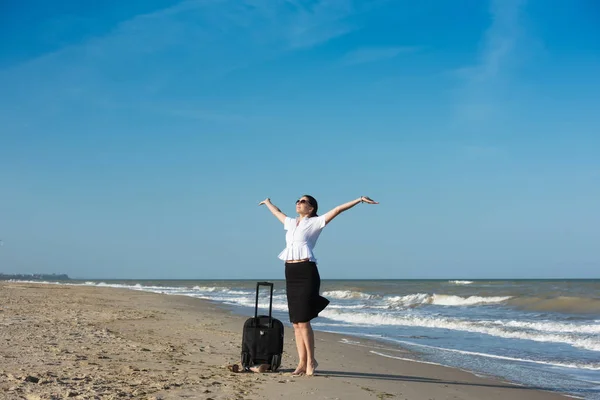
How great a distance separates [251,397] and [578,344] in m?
8.75

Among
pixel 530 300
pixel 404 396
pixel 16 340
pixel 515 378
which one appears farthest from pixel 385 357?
pixel 530 300

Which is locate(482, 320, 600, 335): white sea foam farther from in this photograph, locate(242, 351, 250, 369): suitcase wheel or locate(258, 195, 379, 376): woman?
locate(242, 351, 250, 369): suitcase wheel

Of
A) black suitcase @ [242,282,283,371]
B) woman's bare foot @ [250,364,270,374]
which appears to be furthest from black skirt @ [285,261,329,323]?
woman's bare foot @ [250,364,270,374]

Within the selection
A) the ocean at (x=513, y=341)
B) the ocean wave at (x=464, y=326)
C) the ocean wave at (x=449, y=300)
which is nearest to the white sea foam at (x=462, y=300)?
the ocean wave at (x=449, y=300)

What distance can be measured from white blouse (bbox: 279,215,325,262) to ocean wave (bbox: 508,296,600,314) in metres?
16.3

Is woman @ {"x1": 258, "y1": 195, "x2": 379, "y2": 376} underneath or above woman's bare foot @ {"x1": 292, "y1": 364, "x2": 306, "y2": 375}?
above

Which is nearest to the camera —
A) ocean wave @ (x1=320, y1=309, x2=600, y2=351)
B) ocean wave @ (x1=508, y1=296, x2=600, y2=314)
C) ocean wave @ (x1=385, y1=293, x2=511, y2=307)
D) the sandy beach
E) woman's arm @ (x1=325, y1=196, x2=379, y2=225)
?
the sandy beach

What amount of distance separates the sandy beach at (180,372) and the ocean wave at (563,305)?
12.8 meters

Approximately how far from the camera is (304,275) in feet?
19.3

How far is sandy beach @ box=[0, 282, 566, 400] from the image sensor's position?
4762 mm

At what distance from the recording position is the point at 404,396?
550cm

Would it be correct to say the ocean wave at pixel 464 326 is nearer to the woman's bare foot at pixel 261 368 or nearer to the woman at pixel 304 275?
the woman at pixel 304 275

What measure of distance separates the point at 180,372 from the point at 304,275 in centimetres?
159

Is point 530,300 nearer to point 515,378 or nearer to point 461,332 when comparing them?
point 461,332
